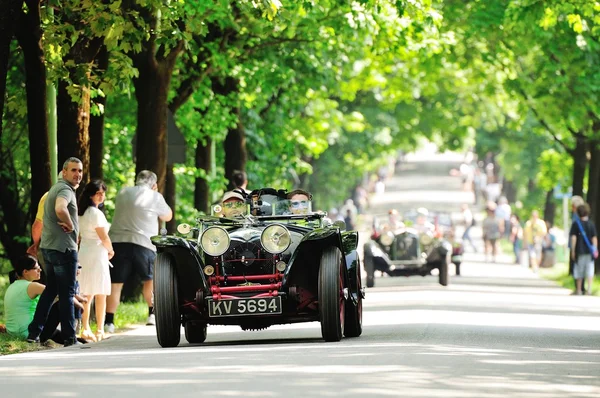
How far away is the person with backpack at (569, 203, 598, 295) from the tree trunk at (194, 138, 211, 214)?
26.5 ft

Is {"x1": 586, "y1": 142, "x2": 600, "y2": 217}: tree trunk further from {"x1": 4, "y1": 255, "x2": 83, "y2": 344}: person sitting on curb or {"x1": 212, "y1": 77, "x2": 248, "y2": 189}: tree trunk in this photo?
{"x1": 4, "y1": 255, "x2": 83, "y2": 344}: person sitting on curb

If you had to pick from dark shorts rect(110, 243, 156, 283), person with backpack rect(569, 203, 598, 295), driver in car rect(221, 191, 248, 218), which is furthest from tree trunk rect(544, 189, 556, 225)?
driver in car rect(221, 191, 248, 218)

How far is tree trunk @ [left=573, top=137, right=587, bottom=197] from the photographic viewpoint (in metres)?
40.4

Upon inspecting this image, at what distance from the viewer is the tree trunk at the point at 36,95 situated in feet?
64.3

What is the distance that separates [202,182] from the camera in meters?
35.2

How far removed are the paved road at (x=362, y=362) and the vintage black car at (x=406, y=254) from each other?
28.5 ft

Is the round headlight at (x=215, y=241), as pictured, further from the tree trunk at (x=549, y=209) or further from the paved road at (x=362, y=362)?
the tree trunk at (x=549, y=209)

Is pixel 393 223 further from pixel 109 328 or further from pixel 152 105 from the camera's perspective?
pixel 109 328

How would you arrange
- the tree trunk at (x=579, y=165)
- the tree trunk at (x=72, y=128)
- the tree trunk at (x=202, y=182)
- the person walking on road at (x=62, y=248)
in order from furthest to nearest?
the tree trunk at (x=579, y=165) < the tree trunk at (x=202, y=182) < the tree trunk at (x=72, y=128) < the person walking on road at (x=62, y=248)

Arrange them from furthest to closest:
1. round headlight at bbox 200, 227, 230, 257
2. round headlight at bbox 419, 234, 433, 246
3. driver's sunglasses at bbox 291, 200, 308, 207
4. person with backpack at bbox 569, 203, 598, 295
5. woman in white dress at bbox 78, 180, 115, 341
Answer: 1. round headlight at bbox 419, 234, 433, 246
2. person with backpack at bbox 569, 203, 598, 295
3. woman in white dress at bbox 78, 180, 115, 341
4. driver's sunglasses at bbox 291, 200, 308, 207
5. round headlight at bbox 200, 227, 230, 257

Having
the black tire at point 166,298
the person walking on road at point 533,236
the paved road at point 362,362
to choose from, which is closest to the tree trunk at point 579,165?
the person walking on road at point 533,236

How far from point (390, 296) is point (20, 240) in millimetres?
6598

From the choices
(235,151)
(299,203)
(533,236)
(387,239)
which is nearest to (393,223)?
(387,239)

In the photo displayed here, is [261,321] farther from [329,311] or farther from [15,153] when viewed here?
[15,153]
